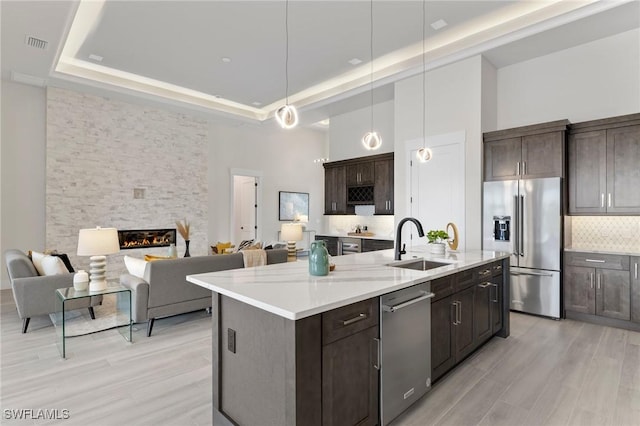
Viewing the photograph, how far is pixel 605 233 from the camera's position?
4.43 metres

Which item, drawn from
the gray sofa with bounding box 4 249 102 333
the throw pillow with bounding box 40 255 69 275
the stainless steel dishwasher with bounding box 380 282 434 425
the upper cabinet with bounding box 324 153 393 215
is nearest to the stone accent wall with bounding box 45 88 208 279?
the throw pillow with bounding box 40 255 69 275

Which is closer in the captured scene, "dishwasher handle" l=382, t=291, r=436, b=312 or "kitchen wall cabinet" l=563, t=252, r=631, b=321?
"dishwasher handle" l=382, t=291, r=436, b=312

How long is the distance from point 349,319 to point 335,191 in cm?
634

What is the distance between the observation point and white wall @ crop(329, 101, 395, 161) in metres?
7.10

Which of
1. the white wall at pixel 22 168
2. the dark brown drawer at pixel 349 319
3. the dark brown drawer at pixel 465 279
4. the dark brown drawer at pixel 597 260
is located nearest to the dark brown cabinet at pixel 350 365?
A: the dark brown drawer at pixel 349 319

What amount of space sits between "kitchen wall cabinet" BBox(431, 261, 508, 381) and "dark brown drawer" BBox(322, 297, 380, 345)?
74cm

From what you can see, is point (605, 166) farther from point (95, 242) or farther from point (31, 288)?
point (31, 288)

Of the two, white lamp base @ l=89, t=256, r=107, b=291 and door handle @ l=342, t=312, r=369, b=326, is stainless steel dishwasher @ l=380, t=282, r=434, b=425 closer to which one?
door handle @ l=342, t=312, r=369, b=326

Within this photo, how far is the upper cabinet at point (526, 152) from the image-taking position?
431 cm

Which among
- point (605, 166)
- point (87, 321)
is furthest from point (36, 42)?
Answer: point (605, 166)

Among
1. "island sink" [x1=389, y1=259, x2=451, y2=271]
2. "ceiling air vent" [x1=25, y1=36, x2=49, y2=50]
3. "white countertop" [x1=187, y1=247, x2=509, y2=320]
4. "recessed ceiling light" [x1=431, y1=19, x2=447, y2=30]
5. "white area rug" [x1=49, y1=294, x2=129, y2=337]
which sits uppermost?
"recessed ceiling light" [x1=431, y1=19, x2=447, y2=30]

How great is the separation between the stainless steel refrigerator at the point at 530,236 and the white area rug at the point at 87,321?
16.3 feet

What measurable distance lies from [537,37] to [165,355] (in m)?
5.74

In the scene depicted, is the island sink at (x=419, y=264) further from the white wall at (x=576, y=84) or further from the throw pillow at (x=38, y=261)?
the throw pillow at (x=38, y=261)
